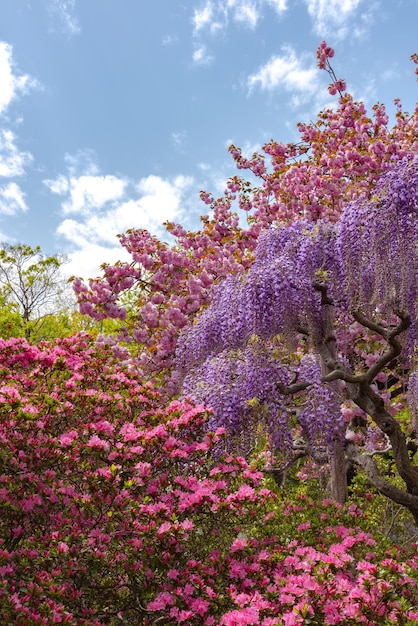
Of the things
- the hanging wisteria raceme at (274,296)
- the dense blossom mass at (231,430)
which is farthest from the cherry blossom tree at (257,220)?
the hanging wisteria raceme at (274,296)

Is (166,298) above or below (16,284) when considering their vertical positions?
below

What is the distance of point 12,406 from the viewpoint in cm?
362

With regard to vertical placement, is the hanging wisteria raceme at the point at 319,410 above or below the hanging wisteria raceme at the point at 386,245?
below

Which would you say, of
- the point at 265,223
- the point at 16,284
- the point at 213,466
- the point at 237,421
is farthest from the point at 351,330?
the point at 16,284

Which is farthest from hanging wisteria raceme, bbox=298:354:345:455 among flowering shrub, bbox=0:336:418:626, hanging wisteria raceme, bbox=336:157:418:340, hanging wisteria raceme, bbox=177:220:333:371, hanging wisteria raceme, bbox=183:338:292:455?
flowering shrub, bbox=0:336:418:626

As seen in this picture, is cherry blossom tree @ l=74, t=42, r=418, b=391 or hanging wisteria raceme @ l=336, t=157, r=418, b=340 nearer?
hanging wisteria raceme @ l=336, t=157, r=418, b=340

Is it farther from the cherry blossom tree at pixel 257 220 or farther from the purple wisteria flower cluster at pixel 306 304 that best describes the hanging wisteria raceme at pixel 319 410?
the cherry blossom tree at pixel 257 220

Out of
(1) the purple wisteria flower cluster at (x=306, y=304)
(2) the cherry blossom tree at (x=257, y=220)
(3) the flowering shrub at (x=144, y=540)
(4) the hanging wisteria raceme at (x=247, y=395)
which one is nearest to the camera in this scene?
(3) the flowering shrub at (x=144, y=540)

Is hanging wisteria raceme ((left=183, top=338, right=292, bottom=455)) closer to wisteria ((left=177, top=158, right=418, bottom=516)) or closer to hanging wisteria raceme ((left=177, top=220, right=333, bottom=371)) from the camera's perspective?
wisteria ((left=177, top=158, right=418, bottom=516))

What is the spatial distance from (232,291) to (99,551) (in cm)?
403

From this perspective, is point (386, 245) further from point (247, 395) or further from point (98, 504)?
point (98, 504)

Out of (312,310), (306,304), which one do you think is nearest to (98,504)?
(306,304)

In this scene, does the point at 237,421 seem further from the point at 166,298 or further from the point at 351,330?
the point at 166,298

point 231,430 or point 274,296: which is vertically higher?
point 274,296
